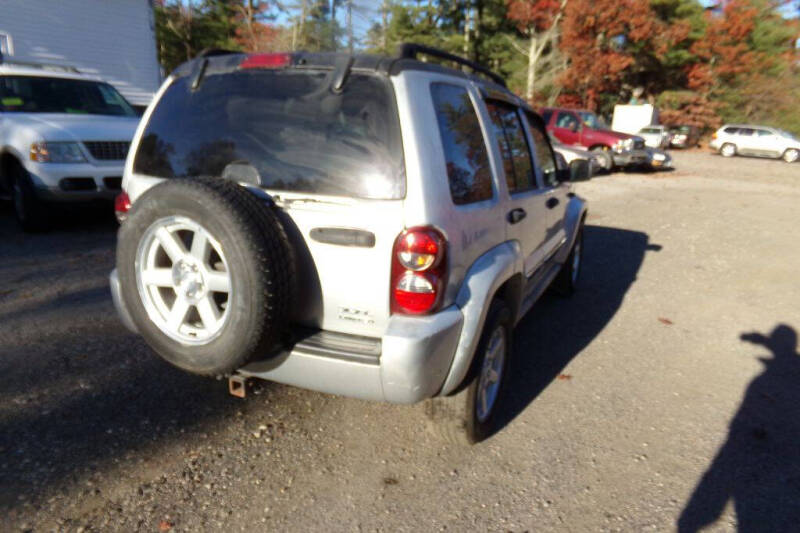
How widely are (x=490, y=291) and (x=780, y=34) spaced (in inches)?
1700

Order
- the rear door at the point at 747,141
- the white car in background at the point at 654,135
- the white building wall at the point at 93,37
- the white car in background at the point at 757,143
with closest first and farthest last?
the white building wall at the point at 93,37
the white car in background at the point at 757,143
the rear door at the point at 747,141
the white car in background at the point at 654,135

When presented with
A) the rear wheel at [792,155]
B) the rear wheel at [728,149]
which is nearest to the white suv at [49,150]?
the rear wheel at [728,149]

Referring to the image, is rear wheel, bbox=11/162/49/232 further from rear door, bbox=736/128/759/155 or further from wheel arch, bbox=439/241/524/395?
rear door, bbox=736/128/759/155

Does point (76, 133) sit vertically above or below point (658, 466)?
above

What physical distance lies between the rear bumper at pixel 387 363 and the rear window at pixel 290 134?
57cm

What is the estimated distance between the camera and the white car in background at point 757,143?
27078 millimetres

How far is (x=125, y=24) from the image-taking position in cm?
1605

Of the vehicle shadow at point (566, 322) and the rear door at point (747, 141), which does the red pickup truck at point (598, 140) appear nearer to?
the vehicle shadow at point (566, 322)

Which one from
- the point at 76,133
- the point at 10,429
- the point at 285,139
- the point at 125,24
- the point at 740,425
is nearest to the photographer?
the point at 285,139

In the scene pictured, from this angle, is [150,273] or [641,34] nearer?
[150,273]

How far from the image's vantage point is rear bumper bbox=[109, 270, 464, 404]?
2.33 meters

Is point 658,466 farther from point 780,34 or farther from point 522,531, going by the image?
point 780,34

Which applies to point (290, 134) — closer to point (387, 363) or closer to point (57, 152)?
point (387, 363)

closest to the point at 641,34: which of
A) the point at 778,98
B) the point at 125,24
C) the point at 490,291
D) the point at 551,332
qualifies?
the point at 778,98
